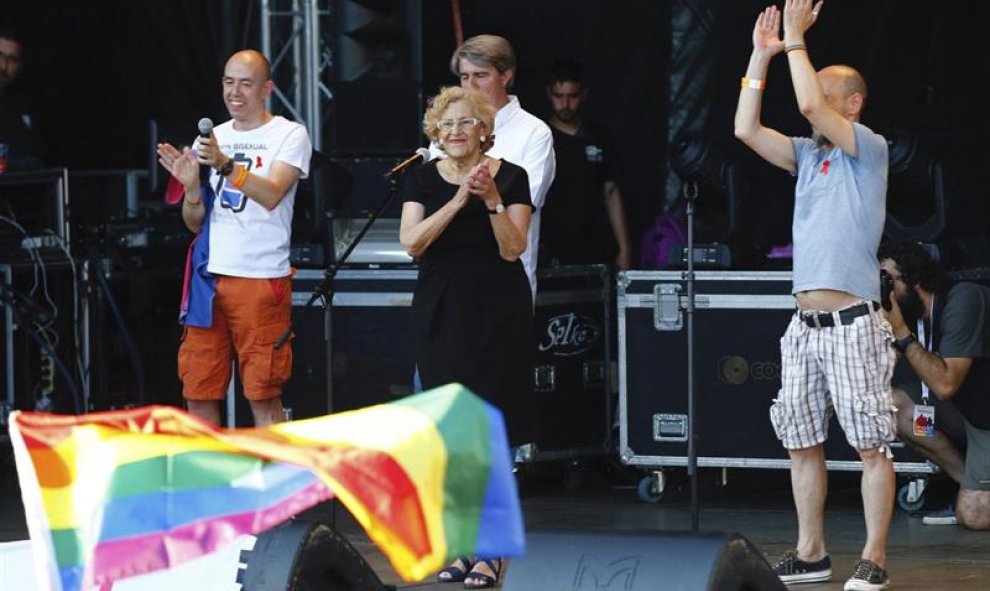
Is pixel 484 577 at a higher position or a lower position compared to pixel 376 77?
lower

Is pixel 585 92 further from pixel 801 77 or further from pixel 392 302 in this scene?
pixel 801 77

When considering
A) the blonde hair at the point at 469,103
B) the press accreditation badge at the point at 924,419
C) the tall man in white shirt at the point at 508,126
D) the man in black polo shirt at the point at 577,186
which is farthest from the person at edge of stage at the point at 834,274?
the man in black polo shirt at the point at 577,186

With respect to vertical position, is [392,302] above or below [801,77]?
below

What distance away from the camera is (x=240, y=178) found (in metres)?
6.47

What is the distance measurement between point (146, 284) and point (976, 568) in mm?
4819

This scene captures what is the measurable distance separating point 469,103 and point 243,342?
155 centimetres

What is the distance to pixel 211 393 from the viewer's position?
6789 mm

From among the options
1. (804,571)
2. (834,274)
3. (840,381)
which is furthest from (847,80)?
(804,571)

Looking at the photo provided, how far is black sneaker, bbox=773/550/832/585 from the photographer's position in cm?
605

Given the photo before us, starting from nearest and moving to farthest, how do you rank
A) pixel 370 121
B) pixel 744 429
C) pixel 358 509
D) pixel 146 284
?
pixel 358 509 → pixel 744 429 → pixel 370 121 → pixel 146 284

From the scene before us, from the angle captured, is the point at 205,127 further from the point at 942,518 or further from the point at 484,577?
the point at 942,518

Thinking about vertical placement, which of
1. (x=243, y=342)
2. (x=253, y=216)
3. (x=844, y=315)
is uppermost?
(x=253, y=216)

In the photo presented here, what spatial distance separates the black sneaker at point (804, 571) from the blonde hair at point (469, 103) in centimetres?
169

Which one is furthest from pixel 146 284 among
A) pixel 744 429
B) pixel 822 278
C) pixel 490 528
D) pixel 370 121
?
pixel 490 528
